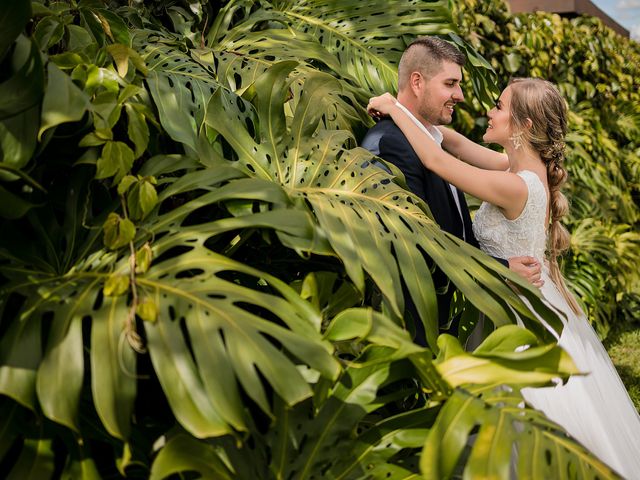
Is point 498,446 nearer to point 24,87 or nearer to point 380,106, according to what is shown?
point 24,87

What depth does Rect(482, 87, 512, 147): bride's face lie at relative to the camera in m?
3.29

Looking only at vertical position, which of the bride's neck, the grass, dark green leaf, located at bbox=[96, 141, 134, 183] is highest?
dark green leaf, located at bbox=[96, 141, 134, 183]

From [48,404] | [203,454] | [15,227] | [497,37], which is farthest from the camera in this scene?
[497,37]

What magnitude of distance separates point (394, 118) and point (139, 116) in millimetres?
1284

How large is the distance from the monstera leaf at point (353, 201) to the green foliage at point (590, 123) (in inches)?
127

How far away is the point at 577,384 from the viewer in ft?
9.59

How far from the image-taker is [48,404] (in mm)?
1388

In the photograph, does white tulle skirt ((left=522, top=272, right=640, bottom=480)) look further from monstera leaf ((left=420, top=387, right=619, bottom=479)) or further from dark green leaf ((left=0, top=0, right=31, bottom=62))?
dark green leaf ((left=0, top=0, right=31, bottom=62))

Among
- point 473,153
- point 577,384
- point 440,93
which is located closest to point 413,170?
→ point 440,93

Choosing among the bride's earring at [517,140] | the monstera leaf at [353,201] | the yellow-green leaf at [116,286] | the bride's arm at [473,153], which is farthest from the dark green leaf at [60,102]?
the bride's arm at [473,153]

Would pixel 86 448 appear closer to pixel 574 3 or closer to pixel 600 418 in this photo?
pixel 600 418

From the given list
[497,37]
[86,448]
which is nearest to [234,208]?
[86,448]

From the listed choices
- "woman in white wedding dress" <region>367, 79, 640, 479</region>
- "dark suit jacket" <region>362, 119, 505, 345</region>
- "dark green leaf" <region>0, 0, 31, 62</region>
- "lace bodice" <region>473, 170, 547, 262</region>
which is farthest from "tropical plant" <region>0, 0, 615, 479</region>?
"lace bodice" <region>473, 170, 547, 262</region>

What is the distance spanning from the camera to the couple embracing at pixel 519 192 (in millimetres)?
2887
